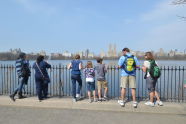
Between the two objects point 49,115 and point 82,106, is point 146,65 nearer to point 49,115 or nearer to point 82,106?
point 82,106

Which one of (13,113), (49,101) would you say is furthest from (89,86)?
(13,113)

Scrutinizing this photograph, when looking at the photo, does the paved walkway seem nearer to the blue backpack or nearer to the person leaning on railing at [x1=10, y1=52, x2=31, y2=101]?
the person leaning on railing at [x1=10, y1=52, x2=31, y2=101]

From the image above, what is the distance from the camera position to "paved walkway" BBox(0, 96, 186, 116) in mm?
8141

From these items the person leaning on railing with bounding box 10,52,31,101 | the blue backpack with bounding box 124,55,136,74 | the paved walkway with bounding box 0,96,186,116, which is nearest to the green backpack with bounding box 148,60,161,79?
the blue backpack with bounding box 124,55,136,74

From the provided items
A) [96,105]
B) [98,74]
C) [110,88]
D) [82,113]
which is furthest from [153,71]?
[110,88]

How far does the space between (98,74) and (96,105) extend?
1314 mm

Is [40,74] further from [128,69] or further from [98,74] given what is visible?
[128,69]

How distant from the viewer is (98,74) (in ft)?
31.4

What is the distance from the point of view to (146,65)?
28.5ft

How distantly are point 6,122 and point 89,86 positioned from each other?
3402mm

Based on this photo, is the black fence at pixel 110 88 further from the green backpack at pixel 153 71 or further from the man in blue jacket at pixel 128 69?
the man in blue jacket at pixel 128 69

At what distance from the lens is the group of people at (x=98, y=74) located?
8.55 m

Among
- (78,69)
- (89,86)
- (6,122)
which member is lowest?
(6,122)

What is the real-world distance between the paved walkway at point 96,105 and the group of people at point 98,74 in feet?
0.53
